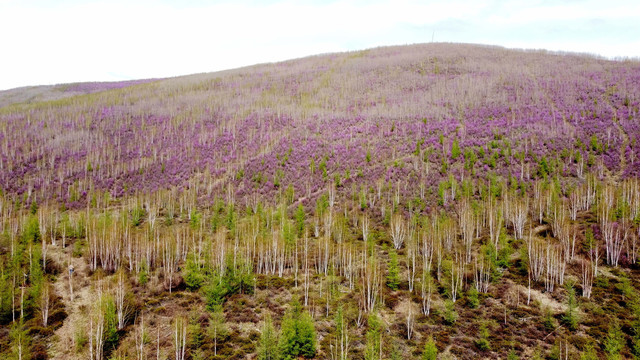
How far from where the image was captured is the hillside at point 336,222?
18.6 meters

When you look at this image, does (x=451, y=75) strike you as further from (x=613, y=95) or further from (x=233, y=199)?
(x=233, y=199)

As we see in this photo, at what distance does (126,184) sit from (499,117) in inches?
2562

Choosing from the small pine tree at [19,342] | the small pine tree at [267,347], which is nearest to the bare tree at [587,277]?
the small pine tree at [267,347]

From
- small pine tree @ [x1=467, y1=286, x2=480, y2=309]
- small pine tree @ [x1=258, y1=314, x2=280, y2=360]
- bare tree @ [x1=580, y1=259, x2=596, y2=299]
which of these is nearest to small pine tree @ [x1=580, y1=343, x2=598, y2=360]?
bare tree @ [x1=580, y1=259, x2=596, y2=299]

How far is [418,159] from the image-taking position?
45531mm

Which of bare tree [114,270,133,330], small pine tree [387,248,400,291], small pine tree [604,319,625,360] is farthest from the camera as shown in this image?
small pine tree [387,248,400,291]

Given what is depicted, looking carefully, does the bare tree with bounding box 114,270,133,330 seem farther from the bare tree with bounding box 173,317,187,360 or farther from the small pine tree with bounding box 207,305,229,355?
the small pine tree with bounding box 207,305,229,355

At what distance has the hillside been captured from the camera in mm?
18641

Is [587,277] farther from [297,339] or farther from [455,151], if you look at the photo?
[455,151]

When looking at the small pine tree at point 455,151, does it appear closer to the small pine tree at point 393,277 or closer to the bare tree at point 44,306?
the small pine tree at point 393,277

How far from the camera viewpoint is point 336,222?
33750 mm

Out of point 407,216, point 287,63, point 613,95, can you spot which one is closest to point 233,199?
point 407,216

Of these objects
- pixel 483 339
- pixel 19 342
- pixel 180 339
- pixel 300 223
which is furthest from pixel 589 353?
pixel 19 342

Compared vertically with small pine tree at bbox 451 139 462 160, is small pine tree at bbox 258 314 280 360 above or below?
below
